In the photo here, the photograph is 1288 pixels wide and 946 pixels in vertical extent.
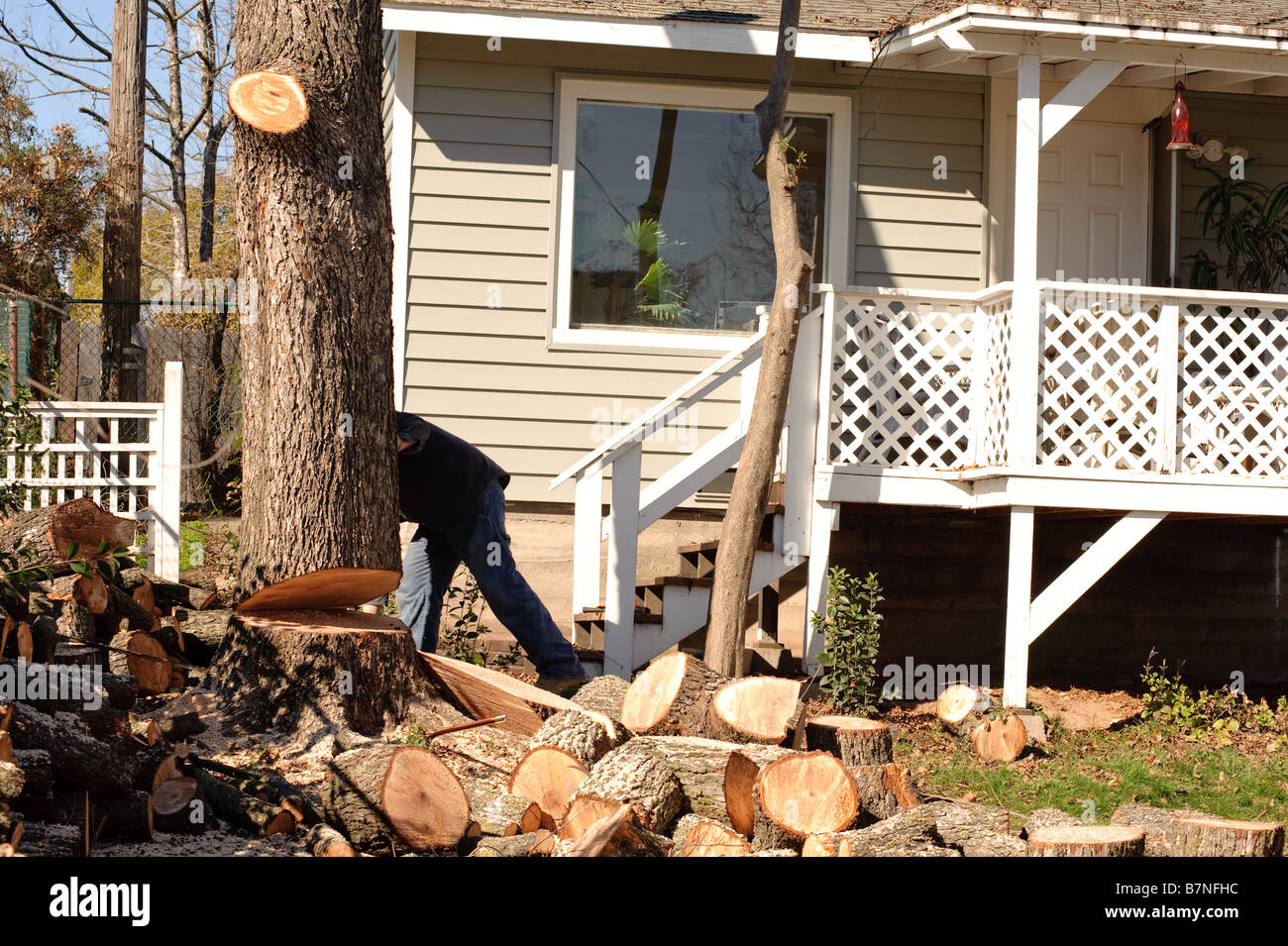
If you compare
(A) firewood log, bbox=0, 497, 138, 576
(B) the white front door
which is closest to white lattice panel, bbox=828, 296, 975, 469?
(B) the white front door

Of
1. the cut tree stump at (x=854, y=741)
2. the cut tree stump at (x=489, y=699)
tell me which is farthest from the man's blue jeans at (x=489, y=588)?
Result: the cut tree stump at (x=854, y=741)

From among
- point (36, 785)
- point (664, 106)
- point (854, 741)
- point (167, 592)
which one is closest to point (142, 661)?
point (167, 592)

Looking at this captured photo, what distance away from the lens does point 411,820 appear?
399 cm

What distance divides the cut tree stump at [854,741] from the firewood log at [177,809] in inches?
97.7

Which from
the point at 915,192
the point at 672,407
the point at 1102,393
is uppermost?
the point at 915,192

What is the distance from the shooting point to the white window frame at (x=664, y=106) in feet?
28.6

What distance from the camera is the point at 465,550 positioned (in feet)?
20.7

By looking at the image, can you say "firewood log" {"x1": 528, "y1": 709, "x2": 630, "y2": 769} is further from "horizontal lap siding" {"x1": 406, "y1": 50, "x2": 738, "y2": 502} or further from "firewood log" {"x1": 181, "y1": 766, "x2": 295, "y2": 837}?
"horizontal lap siding" {"x1": 406, "y1": 50, "x2": 738, "y2": 502}

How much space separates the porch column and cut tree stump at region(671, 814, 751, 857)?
12.4 ft

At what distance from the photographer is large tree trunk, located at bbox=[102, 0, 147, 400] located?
11.1 meters

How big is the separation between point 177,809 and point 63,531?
310 cm

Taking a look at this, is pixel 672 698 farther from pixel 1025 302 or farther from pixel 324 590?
pixel 1025 302
